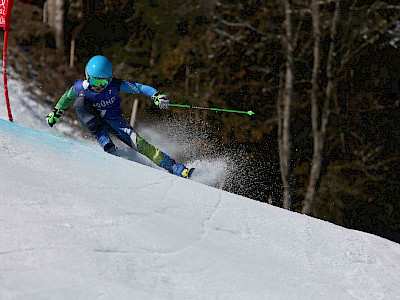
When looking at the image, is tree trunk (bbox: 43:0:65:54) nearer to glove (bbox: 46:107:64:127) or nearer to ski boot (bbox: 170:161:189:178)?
glove (bbox: 46:107:64:127)

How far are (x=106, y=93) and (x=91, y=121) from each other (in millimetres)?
353

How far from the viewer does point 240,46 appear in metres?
14.6

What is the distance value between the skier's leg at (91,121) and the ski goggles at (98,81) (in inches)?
11.3

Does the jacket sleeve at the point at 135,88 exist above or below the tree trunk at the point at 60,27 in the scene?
above

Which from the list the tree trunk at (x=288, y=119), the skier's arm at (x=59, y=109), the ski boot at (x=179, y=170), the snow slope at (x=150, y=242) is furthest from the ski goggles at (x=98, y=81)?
the tree trunk at (x=288, y=119)

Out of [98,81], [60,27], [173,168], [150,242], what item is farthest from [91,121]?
[60,27]

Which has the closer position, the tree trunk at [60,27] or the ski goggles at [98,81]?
the ski goggles at [98,81]

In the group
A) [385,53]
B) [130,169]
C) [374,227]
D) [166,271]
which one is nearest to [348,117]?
[385,53]

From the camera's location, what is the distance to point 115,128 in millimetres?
5867

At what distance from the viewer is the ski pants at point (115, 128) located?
18.6 ft

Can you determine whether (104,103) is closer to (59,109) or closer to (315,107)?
(59,109)

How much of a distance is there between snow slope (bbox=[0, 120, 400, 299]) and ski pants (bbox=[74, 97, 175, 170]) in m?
1.51

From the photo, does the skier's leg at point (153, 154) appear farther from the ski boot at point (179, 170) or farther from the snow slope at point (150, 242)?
the snow slope at point (150, 242)

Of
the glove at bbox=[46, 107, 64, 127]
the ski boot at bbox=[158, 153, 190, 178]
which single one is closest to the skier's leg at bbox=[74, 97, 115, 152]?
the glove at bbox=[46, 107, 64, 127]
